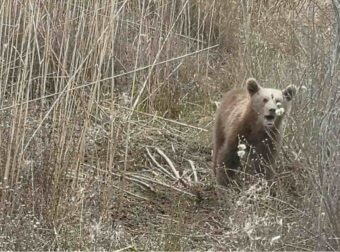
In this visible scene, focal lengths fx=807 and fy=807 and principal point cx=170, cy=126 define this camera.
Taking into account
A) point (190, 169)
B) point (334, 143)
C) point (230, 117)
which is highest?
point (334, 143)

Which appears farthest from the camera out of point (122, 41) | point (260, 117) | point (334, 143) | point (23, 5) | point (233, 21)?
point (233, 21)

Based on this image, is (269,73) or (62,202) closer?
(62,202)

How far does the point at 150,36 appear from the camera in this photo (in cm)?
689

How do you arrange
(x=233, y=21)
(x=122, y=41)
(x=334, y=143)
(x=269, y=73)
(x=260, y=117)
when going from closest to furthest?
(x=334, y=143) < (x=260, y=117) < (x=269, y=73) < (x=122, y=41) < (x=233, y=21)

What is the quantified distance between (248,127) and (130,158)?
35.4 inches

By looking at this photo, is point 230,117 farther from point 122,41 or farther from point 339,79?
point 339,79

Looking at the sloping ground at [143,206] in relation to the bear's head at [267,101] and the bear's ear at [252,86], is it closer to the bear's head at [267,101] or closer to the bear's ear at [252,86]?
the bear's head at [267,101]

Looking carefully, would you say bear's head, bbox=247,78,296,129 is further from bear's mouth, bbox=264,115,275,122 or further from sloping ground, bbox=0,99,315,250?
sloping ground, bbox=0,99,315,250

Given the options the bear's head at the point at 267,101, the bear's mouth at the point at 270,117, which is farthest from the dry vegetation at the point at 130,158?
the bear's mouth at the point at 270,117

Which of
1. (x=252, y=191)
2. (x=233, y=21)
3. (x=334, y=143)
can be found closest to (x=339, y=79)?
(x=334, y=143)

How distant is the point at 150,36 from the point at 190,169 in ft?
4.87

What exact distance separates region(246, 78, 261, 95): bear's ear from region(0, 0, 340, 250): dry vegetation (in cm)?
17

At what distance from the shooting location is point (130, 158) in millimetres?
5754

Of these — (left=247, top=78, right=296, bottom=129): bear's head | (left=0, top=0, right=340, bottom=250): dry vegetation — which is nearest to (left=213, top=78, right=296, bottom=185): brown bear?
(left=247, top=78, right=296, bottom=129): bear's head
